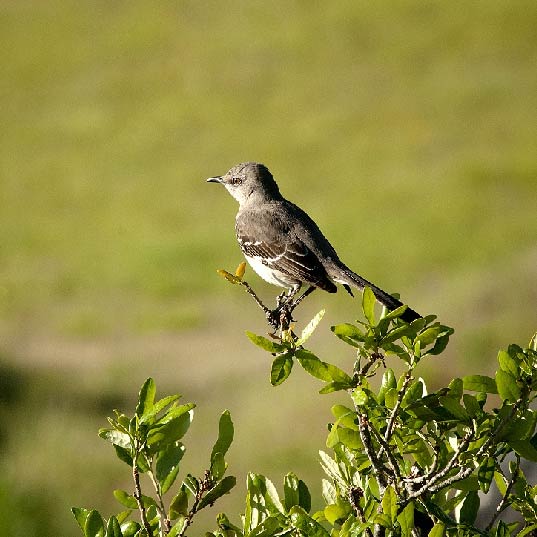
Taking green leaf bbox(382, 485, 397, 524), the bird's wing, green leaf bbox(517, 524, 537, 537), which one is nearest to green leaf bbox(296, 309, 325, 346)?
green leaf bbox(382, 485, 397, 524)

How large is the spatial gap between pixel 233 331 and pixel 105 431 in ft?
54.1

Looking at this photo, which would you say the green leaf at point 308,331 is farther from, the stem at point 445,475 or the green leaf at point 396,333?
the stem at point 445,475

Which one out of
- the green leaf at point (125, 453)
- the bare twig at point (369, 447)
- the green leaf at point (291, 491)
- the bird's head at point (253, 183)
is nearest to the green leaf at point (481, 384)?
Result: the bare twig at point (369, 447)

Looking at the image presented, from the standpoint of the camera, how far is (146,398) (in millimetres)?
2535

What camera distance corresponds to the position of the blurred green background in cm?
1246

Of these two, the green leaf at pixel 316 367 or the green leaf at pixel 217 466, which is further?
the green leaf at pixel 217 466

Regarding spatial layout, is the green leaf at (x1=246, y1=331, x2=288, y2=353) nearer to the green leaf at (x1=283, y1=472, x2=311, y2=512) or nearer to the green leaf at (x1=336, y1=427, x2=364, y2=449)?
the green leaf at (x1=336, y1=427, x2=364, y2=449)

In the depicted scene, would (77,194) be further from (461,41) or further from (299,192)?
(461,41)

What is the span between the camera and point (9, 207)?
83.5 feet

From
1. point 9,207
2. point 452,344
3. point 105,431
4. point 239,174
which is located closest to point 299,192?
point 9,207

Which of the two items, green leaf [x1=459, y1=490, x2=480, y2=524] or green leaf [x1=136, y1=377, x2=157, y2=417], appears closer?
green leaf [x1=136, y1=377, x2=157, y2=417]

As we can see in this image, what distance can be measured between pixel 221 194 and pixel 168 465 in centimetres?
2285

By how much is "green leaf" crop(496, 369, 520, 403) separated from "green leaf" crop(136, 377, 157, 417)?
0.85 meters

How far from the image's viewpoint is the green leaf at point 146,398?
2.52 meters
